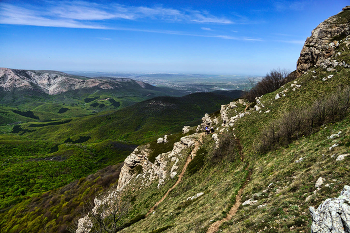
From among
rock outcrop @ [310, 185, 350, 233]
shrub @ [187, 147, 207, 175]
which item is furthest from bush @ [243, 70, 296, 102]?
rock outcrop @ [310, 185, 350, 233]

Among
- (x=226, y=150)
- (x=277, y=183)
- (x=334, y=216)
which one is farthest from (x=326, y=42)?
(x=334, y=216)

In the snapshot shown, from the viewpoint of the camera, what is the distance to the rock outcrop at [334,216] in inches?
319

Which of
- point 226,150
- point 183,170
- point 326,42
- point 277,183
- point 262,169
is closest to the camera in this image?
point 277,183

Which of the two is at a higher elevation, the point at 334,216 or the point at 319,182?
the point at 334,216

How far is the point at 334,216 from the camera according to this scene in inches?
333

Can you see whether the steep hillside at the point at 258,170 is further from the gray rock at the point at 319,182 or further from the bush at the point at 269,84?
the bush at the point at 269,84

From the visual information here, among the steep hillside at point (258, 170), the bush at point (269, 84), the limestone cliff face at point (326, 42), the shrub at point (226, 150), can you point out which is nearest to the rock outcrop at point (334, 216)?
the steep hillside at point (258, 170)

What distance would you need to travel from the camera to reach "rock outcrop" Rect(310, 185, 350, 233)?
8094 millimetres

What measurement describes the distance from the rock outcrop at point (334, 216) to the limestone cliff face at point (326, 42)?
5104 cm

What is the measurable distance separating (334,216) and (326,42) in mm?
66515

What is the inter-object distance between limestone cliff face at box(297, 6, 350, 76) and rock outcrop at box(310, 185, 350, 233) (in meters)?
51.0

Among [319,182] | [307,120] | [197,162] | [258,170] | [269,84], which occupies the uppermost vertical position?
[269,84]

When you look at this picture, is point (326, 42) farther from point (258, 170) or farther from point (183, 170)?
point (183, 170)

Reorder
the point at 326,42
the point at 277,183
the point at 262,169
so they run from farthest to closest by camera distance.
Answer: the point at 326,42 → the point at 262,169 → the point at 277,183
